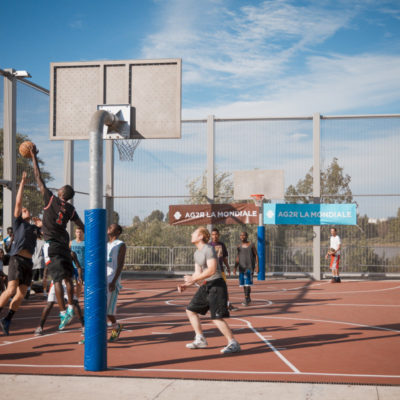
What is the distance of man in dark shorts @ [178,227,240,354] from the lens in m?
7.68

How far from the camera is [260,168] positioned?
22.7m

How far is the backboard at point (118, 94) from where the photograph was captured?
30.3 feet

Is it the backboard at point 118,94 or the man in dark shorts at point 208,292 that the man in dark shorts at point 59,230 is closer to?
the backboard at point 118,94

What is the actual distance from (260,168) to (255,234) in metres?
3.18

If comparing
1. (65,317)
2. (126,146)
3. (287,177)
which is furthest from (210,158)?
(65,317)

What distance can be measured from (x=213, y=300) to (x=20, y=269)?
3562 mm

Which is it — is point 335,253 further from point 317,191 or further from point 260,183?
point 260,183

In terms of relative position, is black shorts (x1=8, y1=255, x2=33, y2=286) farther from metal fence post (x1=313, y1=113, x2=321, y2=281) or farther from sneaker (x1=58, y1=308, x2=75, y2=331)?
metal fence post (x1=313, y1=113, x2=321, y2=281)

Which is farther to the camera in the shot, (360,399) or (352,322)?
(352,322)

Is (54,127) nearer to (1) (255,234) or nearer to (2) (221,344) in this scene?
(2) (221,344)

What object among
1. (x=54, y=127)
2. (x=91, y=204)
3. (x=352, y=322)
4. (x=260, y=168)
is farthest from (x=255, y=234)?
(x=91, y=204)

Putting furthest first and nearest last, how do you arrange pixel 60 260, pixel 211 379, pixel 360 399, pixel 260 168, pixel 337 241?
pixel 260 168
pixel 337 241
pixel 60 260
pixel 211 379
pixel 360 399

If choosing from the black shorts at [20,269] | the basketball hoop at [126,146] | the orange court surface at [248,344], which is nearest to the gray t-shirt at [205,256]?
the orange court surface at [248,344]

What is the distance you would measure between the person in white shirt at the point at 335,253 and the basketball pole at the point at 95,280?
1566cm
